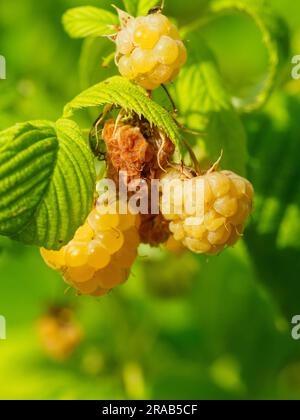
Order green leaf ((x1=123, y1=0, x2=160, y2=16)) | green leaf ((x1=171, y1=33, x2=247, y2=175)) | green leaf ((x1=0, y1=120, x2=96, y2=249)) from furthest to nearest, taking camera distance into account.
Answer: green leaf ((x1=171, y1=33, x2=247, y2=175))
green leaf ((x1=123, y1=0, x2=160, y2=16))
green leaf ((x1=0, y1=120, x2=96, y2=249))

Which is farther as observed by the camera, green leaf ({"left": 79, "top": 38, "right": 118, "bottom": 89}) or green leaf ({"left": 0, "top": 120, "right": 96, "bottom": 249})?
green leaf ({"left": 79, "top": 38, "right": 118, "bottom": 89})

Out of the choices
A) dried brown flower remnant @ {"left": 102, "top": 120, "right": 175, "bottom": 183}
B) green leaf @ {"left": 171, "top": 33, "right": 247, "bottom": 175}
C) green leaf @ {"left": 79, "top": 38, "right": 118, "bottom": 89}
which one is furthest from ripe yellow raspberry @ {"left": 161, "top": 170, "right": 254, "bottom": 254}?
green leaf @ {"left": 79, "top": 38, "right": 118, "bottom": 89}

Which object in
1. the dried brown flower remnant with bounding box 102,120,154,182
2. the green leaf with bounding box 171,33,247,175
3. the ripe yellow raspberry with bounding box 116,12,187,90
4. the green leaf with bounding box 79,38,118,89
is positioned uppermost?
the green leaf with bounding box 79,38,118,89

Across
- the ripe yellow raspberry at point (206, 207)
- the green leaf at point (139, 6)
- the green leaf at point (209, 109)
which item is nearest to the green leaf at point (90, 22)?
the green leaf at point (139, 6)

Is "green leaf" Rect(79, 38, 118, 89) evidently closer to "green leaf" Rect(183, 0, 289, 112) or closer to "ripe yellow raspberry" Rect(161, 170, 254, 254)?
"green leaf" Rect(183, 0, 289, 112)

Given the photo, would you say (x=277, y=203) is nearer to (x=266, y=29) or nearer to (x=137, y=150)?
(x=266, y=29)
